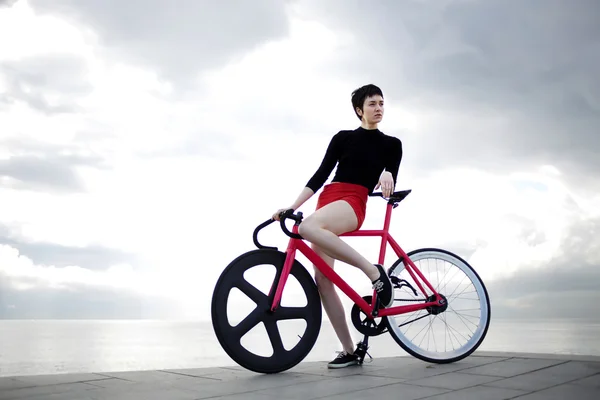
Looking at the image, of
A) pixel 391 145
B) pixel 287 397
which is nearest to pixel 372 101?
pixel 391 145

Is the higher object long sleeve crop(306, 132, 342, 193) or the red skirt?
long sleeve crop(306, 132, 342, 193)

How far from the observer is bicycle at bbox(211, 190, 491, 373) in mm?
3633

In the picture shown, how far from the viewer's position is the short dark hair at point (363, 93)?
157 inches

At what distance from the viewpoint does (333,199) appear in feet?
12.6

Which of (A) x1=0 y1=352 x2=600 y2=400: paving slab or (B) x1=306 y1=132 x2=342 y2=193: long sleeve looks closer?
(A) x1=0 y1=352 x2=600 y2=400: paving slab

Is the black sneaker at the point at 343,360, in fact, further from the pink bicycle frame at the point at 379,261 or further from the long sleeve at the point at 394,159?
the long sleeve at the point at 394,159

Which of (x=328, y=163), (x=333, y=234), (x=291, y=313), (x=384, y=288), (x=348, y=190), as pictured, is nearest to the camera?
(x=384, y=288)

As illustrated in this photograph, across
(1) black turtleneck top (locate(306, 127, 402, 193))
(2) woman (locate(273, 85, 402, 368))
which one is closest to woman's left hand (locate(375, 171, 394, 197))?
(2) woman (locate(273, 85, 402, 368))

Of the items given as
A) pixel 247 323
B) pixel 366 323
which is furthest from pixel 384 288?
pixel 247 323

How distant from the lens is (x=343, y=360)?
390cm

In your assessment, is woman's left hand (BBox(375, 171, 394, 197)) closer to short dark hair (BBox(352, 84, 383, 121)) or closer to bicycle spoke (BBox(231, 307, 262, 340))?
→ short dark hair (BBox(352, 84, 383, 121))

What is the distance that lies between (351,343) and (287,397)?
1332mm

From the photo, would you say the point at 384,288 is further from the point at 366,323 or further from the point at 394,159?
the point at 394,159

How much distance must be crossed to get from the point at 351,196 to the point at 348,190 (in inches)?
2.3
